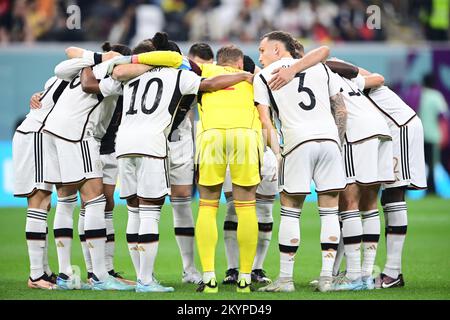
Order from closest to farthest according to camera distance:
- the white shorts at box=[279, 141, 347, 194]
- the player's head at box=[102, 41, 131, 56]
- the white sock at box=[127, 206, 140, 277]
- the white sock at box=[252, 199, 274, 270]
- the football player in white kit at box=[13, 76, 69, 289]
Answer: the white shorts at box=[279, 141, 347, 194], the white sock at box=[127, 206, 140, 277], the football player in white kit at box=[13, 76, 69, 289], the player's head at box=[102, 41, 131, 56], the white sock at box=[252, 199, 274, 270]

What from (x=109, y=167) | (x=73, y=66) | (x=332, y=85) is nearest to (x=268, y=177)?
(x=332, y=85)

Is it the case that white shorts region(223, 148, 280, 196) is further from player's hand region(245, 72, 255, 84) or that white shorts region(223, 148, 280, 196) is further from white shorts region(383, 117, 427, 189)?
white shorts region(383, 117, 427, 189)

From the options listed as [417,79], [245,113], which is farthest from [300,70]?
[417,79]

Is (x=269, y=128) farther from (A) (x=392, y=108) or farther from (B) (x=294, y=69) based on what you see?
(A) (x=392, y=108)

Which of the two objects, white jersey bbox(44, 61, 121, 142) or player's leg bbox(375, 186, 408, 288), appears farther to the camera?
player's leg bbox(375, 186, 408, 288)

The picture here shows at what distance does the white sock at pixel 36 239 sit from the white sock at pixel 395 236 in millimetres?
3523

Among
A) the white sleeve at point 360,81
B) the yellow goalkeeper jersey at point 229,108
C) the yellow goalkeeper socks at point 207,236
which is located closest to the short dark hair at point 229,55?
the yellow goalkeeper jersey at point 229,108

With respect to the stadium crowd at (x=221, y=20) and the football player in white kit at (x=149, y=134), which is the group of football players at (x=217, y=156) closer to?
the football player in white kit at (x=149, y=134)

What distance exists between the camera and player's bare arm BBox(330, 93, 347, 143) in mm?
9023

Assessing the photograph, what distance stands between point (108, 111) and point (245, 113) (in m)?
1.54

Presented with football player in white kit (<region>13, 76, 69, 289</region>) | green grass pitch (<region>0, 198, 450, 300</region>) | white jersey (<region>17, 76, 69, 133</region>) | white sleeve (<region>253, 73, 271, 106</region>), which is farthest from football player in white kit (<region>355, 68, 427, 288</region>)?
football player in white kit (<region>13, 76, 69, 289</region>)

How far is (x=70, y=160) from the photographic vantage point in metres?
9.16

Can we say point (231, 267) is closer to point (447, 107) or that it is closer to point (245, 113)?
point (245, 113)

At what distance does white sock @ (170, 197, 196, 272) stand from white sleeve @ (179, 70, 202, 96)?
1473 millimetres
